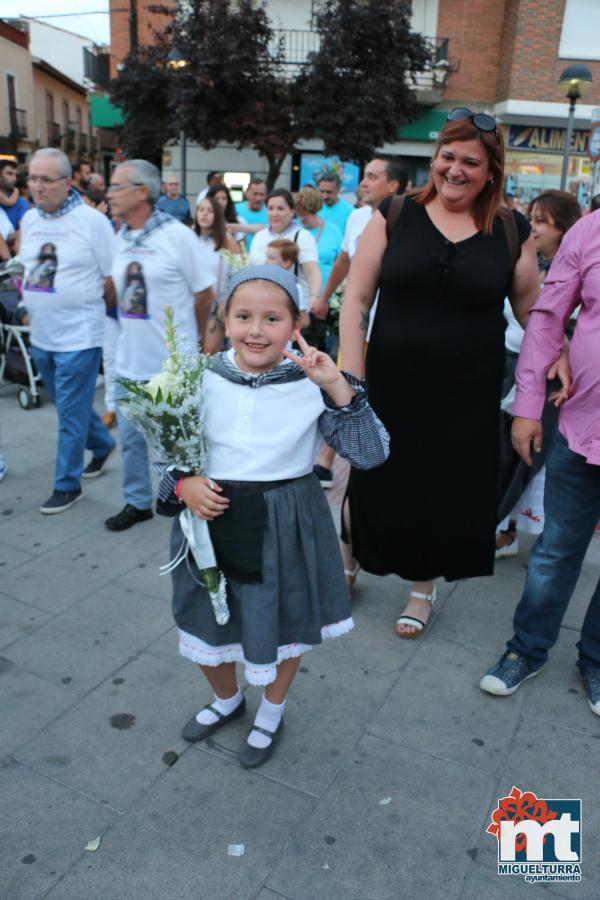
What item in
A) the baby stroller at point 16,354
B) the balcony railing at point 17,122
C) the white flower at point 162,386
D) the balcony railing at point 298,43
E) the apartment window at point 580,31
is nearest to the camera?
the white flower at point 162,386

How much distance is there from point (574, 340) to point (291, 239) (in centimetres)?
331

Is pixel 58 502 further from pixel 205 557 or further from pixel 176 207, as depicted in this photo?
pixel 176 207

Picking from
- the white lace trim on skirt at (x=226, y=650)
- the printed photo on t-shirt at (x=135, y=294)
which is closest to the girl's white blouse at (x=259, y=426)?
the white lace trim on skirt at (x=226, y=650)

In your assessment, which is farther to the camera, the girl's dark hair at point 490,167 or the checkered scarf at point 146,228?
the checkered scarf at point 146,228

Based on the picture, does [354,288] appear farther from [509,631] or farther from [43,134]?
[43,134]

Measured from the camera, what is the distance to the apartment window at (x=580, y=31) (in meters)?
17.5

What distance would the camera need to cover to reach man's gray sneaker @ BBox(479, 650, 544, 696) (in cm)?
284

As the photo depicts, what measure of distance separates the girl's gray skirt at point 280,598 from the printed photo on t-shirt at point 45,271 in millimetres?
2513

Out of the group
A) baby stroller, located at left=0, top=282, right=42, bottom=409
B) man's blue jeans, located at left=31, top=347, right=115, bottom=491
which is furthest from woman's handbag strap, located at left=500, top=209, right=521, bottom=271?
baby stroller, located at left=0, top=282, right=42, bottom=409

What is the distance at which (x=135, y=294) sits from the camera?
3896mm

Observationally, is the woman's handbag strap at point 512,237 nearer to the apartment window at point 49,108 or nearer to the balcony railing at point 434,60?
the balcony railing at point 434,60

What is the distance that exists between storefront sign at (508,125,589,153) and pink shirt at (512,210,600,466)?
17.8 metres

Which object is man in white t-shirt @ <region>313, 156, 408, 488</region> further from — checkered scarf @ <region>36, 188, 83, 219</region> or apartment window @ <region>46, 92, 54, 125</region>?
apartment window @ <region>46, 92, 54, 125</region>

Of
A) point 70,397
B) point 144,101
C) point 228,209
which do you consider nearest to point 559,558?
point 70,397
